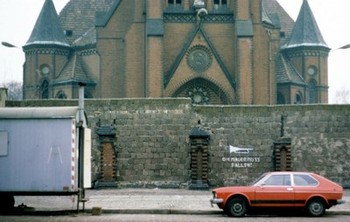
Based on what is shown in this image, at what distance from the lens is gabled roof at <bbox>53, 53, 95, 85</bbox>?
170 ft

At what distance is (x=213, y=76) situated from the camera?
43.7 metres

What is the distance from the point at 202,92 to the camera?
44.3 m

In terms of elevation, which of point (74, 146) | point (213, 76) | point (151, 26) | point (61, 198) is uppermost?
point (151, 26)

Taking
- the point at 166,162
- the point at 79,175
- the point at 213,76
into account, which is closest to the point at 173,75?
the point at 213,76

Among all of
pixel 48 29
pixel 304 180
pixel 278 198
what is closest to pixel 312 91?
pixel 48 29

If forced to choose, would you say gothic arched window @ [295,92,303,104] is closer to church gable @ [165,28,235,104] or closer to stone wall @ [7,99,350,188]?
church gable @ [165,28,235,104]

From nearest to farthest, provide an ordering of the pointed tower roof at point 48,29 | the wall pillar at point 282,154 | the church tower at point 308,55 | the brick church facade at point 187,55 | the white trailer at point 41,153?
1. the white trailer at point 41,153
2. the wall pillar at point 282,154
3. the brick church facade at point 187,55
4. the church tower at point 308,55
5. the pointed tower roof at point 48,29

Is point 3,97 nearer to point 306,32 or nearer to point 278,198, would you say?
point 278,198

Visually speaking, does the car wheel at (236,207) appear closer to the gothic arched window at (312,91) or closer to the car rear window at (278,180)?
the car rear window at (278,180)

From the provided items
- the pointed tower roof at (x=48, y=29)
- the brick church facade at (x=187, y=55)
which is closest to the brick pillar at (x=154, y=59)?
the brick church facade at (x=187, y=55)

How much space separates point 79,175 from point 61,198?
5.43m

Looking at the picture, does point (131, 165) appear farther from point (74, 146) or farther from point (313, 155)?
point (74, 146)

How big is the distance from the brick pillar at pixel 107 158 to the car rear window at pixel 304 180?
35.6 ft

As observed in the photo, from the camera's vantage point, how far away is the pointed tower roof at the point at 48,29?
177 ft
